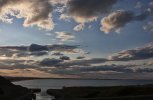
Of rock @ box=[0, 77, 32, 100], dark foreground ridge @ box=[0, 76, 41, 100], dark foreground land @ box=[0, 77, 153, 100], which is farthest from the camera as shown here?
dark foreground ridge @ box=[0, 76, 41, 100]

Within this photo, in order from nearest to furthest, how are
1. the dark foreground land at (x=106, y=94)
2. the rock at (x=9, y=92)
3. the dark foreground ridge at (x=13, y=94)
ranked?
the dark foreground land at (x=106, y=94), the rock at (x=9, y=92), the dark foreground ridge at (x=13, y=94)

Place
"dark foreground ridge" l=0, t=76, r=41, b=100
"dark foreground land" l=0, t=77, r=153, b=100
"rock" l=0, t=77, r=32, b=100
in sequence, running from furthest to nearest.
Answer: "dark foreground ridge" l=0, t=76, r=41, b=100 < "rock" l=0, t=77, r=32, b=100 < "dark foreground land" l=0, t=77, r=153, b=100

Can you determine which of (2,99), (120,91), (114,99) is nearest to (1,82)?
(2,99)

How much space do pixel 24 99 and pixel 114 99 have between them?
149 feet

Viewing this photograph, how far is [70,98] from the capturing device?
2317 centimetres

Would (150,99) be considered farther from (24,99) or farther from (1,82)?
(1,82)

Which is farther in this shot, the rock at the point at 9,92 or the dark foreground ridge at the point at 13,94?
the dark foreground ridge at the point at 13,94

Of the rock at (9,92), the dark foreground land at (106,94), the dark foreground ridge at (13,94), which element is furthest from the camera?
the dark foreground ridge at (13,94)

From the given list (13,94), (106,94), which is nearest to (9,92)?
(13,94)

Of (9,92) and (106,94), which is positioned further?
(9,92)

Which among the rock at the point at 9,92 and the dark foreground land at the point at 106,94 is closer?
the dark foreground land at the point at 106,94

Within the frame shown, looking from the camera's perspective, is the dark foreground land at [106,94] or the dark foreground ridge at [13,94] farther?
the dark foreground ridge at [13,94]

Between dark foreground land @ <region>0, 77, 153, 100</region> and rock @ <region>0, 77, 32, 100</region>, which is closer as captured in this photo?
dark foreground land @ <region>0, 77, 153, 100</region>

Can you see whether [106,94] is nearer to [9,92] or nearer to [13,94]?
[13,94]
